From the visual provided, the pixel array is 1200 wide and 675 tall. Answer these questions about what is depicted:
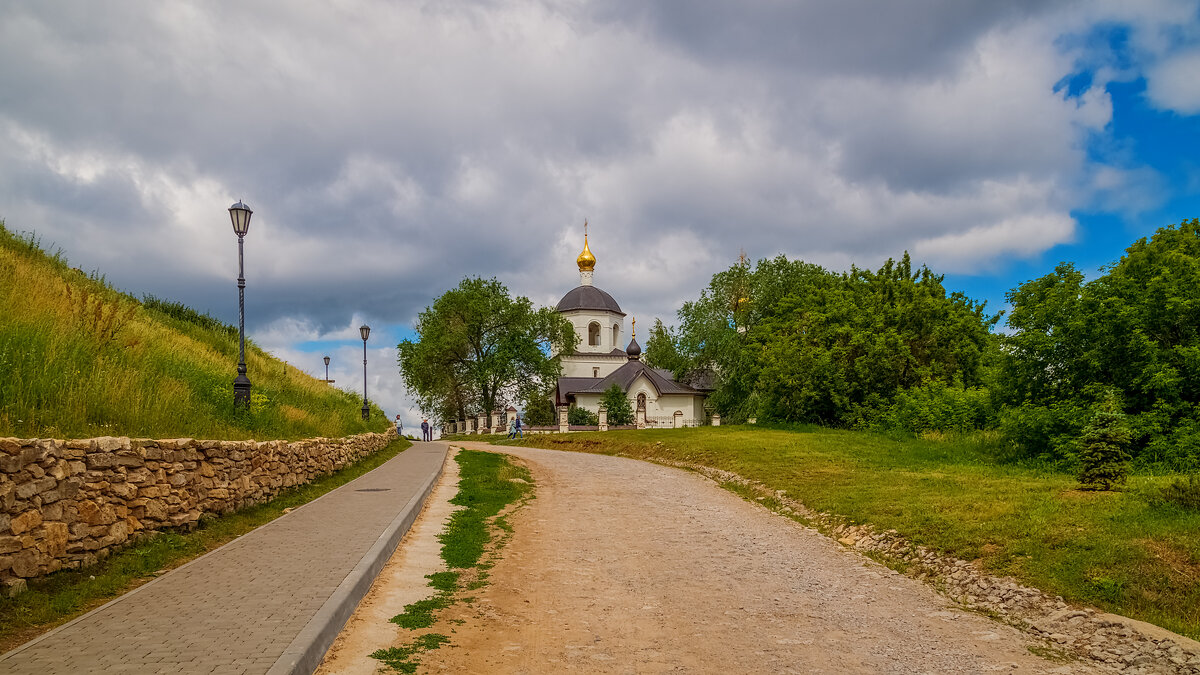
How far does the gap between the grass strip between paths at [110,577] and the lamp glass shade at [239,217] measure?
17.6 feet

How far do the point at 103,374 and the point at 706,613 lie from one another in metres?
7.72

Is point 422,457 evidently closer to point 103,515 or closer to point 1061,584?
point 103,515

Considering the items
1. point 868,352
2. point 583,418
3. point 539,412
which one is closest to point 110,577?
point 868,352

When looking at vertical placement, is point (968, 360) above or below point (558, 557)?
above

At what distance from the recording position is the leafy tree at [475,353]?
177 ft

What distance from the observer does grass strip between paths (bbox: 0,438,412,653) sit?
19.4 feet

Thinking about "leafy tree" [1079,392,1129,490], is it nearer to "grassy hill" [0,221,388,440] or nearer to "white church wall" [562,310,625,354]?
"grassy hill" [0,221,388,440]

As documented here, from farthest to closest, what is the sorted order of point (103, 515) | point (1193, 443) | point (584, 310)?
point (584, 310) → point (1193, 443) → point (103, 515)

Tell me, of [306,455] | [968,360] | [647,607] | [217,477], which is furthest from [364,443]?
[968,360]

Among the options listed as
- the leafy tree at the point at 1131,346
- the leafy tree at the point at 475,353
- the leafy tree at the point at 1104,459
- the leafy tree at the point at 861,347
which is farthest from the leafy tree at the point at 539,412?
the leafy tree at the point at 1104,459

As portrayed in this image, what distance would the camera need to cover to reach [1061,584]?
755cm

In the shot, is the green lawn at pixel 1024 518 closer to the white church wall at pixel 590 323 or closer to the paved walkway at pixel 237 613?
the paved walkway at pixel 237 613

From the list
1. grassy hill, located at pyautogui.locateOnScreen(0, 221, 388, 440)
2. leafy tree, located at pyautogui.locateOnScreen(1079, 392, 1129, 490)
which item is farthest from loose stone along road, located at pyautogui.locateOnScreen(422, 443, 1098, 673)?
grassy hill, located at pyautogui.locateOnScreen(0, 221, 388, 440)

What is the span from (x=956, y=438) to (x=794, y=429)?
11.0 m
